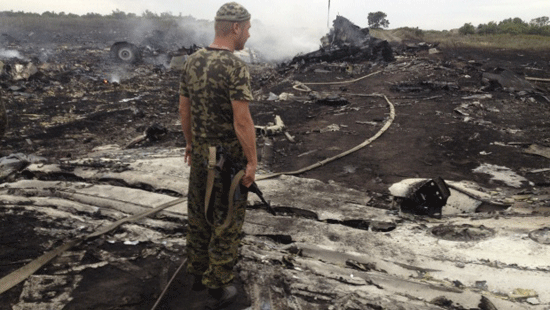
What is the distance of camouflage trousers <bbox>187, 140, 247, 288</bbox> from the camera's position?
2.33 metres

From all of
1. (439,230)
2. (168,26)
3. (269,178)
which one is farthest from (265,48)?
(439,230)

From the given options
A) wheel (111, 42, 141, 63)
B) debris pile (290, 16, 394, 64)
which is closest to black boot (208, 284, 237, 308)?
debris pile (290, 16, 394, 64)

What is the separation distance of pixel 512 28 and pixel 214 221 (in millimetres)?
35369

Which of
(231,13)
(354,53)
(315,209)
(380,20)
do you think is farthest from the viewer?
(380,20)

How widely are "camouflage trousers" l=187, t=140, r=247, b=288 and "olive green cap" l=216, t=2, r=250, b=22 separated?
2.50ft

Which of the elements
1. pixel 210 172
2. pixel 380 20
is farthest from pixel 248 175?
pixel 380 20

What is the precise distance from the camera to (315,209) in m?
3.95

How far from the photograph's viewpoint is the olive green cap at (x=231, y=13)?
86.4 inches

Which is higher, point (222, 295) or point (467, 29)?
point (467, 29)

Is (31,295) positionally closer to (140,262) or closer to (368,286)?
(140,262)

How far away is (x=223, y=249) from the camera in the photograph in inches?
92.0

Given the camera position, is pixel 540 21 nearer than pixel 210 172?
No

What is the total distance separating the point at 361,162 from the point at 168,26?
3608cm

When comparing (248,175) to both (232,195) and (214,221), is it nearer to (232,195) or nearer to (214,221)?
(232,195)
